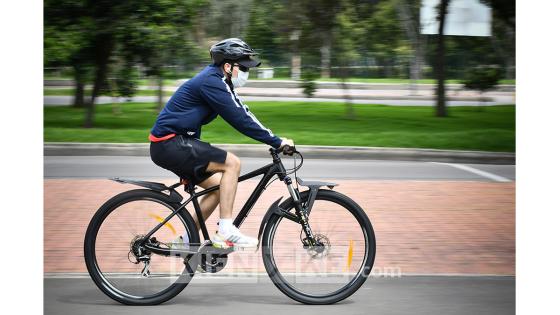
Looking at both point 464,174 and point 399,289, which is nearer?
point 399,289

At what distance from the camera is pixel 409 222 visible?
27.3 ft

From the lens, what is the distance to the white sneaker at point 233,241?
511 cm

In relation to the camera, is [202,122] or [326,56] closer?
[202,122]

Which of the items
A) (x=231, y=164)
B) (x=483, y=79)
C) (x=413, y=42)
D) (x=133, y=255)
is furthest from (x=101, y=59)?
(x=231, y=164)

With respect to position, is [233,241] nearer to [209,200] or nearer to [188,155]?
[209,200]

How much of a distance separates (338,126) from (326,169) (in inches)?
141

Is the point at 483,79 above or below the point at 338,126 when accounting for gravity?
above

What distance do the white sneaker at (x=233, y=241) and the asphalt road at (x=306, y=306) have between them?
41 cm

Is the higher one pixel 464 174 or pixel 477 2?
pixel 477 2

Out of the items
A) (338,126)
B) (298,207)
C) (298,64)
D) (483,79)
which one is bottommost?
(338,126)
